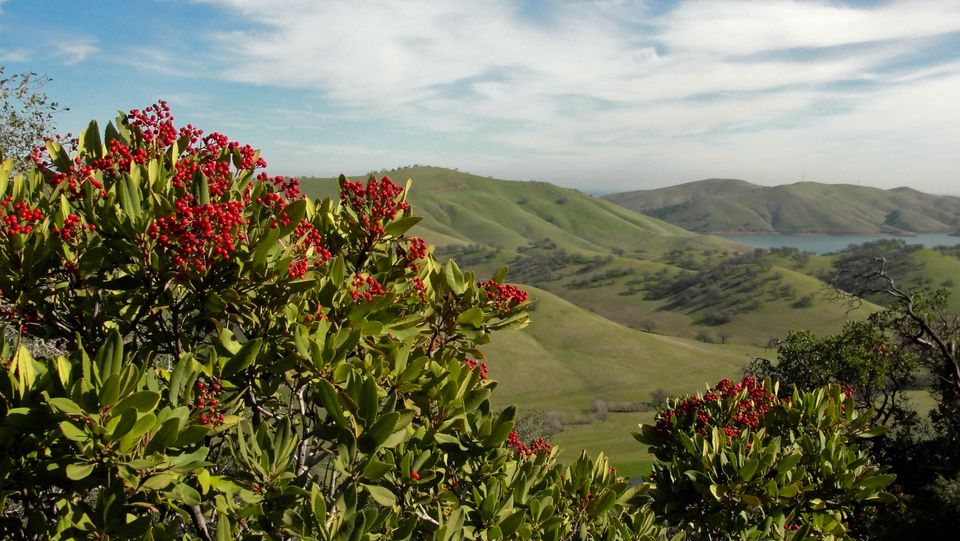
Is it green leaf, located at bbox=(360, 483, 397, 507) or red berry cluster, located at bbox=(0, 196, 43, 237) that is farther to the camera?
green leaf, located at bbox=(360, 483, 397, 507)

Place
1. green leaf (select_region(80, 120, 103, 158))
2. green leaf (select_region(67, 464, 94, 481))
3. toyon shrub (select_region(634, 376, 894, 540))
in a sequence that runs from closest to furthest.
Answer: green leaf (select_region(67, 464, 94, 481)) < green leaf (select_region(80, 120, 103, 158)) < toyon shrub (select_region(634, 376, 894, 540))

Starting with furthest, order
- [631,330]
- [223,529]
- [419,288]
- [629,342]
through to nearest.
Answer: [631,330], [629,342], [419,288], [223,529]

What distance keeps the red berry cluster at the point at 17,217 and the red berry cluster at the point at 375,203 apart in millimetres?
1971

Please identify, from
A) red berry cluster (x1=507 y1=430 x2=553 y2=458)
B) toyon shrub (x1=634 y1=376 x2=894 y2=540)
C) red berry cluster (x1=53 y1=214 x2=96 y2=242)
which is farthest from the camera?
red berry cluster (x1=507 y1=430 x2=553 y2=458)

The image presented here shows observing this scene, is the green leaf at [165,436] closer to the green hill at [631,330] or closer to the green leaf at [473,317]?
the green leaf at [473,317]

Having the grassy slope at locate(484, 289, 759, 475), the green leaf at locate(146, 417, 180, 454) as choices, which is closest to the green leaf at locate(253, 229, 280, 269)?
the green leaf at locate(146, 417, 180, 454)

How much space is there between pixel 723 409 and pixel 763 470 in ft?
7.65

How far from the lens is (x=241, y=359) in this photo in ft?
12.0

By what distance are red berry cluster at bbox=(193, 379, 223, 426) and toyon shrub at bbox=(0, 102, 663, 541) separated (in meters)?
0.02

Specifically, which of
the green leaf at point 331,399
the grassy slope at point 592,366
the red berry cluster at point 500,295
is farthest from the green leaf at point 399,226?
the grassy slope at point 592,366

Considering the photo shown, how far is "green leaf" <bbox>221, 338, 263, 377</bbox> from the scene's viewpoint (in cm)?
361

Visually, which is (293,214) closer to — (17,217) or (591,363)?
(17,217)

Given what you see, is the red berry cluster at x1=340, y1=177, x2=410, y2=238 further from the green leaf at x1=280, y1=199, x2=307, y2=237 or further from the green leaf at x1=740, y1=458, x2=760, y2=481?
the green leaf at x1=740, y1=458, x2=760, y2=481

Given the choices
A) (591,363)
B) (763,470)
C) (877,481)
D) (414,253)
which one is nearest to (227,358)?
(414,253)
